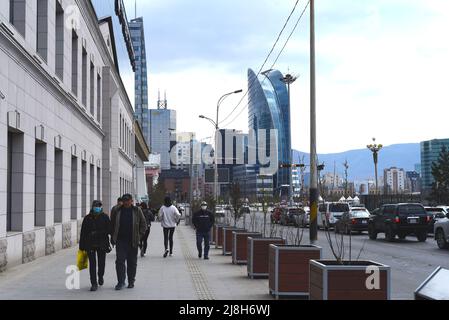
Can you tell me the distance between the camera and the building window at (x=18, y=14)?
1691cm

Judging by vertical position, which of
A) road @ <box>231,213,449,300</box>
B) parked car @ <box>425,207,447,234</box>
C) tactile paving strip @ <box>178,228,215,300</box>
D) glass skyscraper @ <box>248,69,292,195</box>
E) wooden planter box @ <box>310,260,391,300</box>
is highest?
glass skyscraper @ <box>248,69,292,195</box>

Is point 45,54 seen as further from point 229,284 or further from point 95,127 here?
point 95,127

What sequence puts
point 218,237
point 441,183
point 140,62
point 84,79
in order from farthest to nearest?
point 140,62 < point 441,183 < point 84,79 < point 218,237

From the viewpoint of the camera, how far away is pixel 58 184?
A: 23.1m

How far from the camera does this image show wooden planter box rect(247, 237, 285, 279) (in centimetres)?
1329

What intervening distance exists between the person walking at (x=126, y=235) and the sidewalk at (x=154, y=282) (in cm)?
34

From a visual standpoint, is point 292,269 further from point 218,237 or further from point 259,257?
point 218,237

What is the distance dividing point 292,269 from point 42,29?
518 inches

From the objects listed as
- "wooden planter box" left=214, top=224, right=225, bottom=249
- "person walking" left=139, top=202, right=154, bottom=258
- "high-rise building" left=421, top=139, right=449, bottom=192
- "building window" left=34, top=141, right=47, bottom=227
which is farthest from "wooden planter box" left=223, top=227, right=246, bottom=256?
"high-rise building" left=421, top=139, right=449, bottom=192

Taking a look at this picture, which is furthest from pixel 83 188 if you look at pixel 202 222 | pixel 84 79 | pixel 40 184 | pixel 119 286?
pixel 119 286

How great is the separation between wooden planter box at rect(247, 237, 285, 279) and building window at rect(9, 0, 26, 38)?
8627mm

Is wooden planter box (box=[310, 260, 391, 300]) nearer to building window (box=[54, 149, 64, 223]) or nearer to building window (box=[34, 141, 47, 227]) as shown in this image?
A: building window (box=[34, 141, 47, 227])

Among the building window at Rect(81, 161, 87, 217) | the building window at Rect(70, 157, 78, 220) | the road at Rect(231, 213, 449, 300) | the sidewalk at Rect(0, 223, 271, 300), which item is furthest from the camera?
the building window at Rect(81, 161, 87, 217)

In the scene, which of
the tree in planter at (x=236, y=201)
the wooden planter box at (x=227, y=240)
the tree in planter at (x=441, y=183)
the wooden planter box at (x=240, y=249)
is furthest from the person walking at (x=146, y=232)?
the tree in planter at (x=441, y=183)
